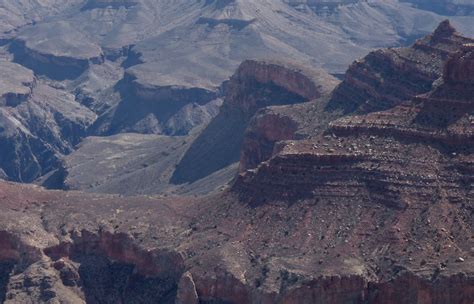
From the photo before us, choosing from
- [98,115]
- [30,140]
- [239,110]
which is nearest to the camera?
[239,110]

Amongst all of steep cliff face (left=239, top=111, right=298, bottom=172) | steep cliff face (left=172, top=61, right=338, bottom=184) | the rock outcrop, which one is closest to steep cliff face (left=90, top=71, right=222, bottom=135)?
the rock outcrop

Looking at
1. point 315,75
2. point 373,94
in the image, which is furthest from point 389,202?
point 315,75

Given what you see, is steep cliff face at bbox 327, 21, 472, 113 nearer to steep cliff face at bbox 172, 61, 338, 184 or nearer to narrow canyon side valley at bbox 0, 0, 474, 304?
narrow canyon side valley at bbox 0, 0, 474, 304

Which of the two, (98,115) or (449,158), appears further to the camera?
(98,115)

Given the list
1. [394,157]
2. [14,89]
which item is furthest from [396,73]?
[14,89]

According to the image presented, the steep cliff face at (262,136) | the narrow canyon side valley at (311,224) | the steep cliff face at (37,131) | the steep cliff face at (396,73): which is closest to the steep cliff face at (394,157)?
the narrow canyon side valley at (311,224)

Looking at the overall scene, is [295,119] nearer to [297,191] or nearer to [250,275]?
[297,191]

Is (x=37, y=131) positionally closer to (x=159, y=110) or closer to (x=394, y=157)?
(x=159, y=110)
